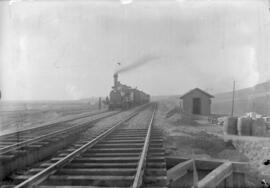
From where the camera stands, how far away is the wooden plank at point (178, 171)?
20.0 ft

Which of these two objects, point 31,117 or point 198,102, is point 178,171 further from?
point 31,117

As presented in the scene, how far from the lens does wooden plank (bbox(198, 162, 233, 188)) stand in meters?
5.67

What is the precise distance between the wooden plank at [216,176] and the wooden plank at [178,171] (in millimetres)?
675

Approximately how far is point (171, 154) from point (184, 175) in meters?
1.28

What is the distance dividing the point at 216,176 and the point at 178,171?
0.88 m

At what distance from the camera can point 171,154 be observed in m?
8.17

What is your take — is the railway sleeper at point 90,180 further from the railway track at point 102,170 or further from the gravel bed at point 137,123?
the gravel bed at point 137,123

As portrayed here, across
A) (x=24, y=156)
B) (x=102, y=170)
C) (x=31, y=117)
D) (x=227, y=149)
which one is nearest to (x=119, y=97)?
(x=31, y=117)

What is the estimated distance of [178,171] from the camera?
6.42m

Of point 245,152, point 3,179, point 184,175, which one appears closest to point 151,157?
point 184,175

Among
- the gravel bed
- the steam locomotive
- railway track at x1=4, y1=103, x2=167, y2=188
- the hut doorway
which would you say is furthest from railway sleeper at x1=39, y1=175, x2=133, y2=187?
the steam locomotive

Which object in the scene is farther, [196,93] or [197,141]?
[196,93]

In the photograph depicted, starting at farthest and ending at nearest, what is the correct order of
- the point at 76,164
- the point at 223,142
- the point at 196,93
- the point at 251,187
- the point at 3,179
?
the point at 196,93 < the point at 223,142 < the point at 251,187 < the point at 76,164 < the point at 3,179

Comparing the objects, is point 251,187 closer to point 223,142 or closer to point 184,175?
point 184,175
